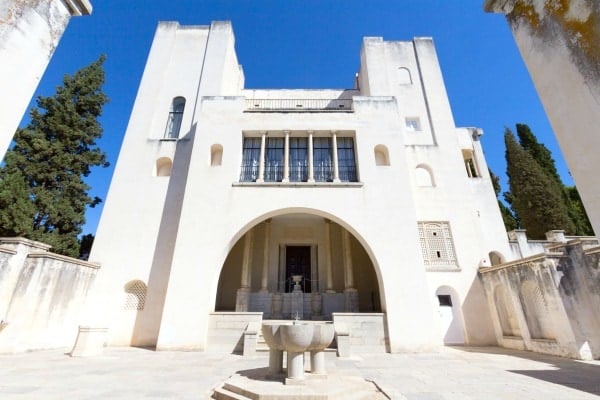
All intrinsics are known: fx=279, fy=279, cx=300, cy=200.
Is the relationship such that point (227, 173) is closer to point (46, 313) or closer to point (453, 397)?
point (46, 313)

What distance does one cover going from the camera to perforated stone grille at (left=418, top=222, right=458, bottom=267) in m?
11.6

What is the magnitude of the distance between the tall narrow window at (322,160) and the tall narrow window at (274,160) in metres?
1.45

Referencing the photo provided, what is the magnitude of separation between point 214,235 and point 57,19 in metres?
7.95

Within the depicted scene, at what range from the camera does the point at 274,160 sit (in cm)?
1196

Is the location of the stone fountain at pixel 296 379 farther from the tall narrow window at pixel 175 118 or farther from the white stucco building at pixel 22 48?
the tall narrow window at pixel 175 118

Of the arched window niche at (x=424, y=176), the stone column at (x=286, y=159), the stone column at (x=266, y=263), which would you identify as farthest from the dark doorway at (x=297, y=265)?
the arched window niche at (x=424, y=176)

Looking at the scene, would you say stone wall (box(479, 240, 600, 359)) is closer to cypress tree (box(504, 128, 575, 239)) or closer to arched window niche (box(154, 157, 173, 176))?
cypress tree (box(504, 128, 575, 239))

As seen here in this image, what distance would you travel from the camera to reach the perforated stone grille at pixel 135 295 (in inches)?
423

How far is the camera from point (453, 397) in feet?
13.8

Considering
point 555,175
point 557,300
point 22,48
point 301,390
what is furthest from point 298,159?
point 555,175

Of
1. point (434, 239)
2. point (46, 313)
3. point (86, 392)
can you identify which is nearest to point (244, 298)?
point (46, 313)

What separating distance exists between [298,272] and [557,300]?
9356 mm

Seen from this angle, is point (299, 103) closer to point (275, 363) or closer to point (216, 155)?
point (216, 155)

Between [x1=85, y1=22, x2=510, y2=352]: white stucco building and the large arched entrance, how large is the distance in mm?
64
